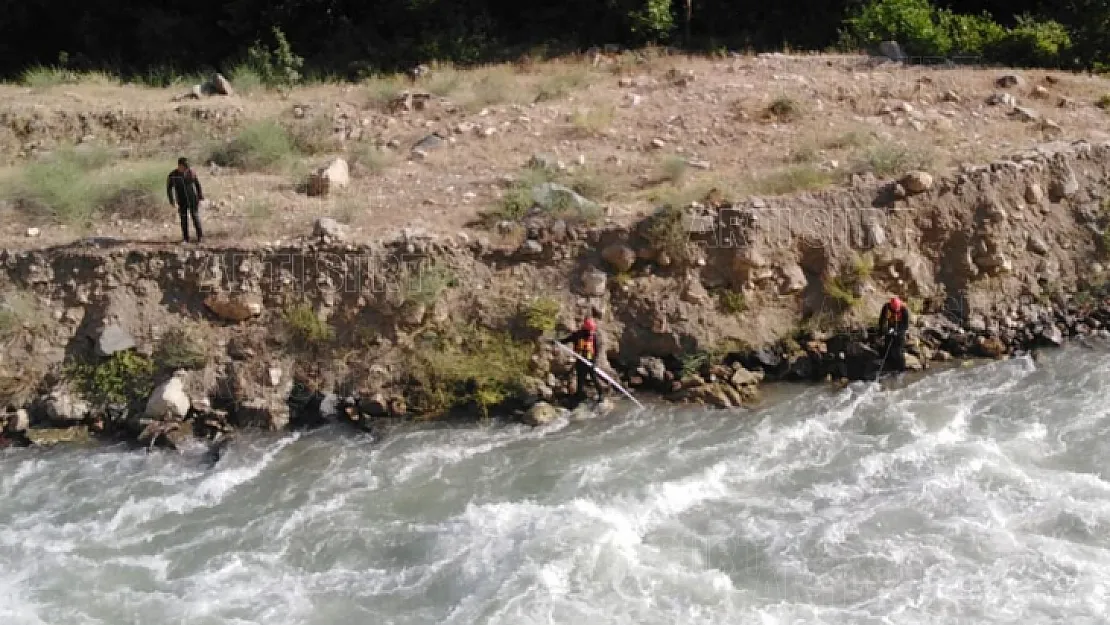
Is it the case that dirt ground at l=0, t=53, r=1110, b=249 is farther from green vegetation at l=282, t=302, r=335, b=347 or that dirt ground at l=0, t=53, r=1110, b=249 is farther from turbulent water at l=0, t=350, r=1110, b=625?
turbulent water at l=0, t=350, r=1110, b=625

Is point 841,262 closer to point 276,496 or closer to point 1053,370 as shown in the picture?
point 1053,370

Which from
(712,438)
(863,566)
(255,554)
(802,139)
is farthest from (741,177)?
(255,554)

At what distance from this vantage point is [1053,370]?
10.8 meters

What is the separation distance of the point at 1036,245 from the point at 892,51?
498 centimetres

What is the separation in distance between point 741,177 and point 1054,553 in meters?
5.62

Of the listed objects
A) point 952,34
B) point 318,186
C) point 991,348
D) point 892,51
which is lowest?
point 991,348

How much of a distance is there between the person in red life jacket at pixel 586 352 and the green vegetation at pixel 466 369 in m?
0.50

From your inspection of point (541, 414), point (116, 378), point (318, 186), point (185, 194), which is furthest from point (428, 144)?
point (116, 378)

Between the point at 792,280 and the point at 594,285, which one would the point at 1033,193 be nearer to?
the point at 792,280

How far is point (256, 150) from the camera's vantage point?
13.5 m

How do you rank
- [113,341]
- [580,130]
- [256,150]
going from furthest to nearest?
[580,130] < [256,150] < [113,341]

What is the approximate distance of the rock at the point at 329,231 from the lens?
1104cm

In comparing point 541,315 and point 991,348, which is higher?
point 541,315

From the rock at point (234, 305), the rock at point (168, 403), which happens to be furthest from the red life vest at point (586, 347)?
the rock at point (168, 403)
